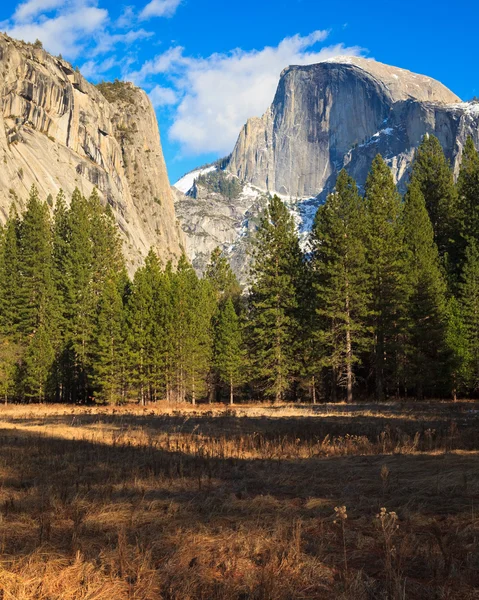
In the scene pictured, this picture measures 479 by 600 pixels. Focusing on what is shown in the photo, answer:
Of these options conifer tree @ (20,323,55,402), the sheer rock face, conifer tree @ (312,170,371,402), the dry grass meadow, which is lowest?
the dry grass meadow

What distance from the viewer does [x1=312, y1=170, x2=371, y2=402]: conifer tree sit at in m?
34.4

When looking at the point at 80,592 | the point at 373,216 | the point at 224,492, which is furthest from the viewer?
the point at 373,216

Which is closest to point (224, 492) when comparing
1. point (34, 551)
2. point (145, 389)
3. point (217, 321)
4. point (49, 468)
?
point (34, 551)

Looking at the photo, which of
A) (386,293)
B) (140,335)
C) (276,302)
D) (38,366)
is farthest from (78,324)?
(386,293)

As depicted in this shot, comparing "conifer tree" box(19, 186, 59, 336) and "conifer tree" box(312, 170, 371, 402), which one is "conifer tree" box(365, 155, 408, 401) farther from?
"conifer tree" box(19, 186, 59, 336)

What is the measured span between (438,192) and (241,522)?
5285 cm

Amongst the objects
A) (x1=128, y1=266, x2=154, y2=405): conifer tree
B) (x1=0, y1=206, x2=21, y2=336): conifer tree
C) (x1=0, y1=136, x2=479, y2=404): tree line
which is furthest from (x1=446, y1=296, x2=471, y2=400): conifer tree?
(x1=0, y1=206, x2=21, y2=336): conifer tree

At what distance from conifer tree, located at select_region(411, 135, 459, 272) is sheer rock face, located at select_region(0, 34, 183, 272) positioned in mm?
50811

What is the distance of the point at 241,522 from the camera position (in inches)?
236

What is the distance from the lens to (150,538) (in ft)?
17.7

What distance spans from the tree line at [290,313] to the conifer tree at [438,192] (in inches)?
5.5

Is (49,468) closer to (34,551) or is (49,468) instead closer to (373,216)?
(34,551)

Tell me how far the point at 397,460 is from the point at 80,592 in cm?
739

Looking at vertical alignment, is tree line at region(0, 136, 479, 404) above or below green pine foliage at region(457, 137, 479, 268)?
below
